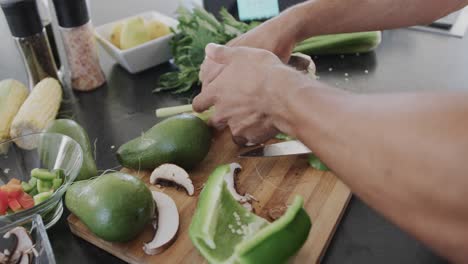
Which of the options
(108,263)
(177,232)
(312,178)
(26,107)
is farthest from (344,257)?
(26,107)

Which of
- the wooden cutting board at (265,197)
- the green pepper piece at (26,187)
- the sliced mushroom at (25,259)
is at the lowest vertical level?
the wooden cutting board at (265,197)

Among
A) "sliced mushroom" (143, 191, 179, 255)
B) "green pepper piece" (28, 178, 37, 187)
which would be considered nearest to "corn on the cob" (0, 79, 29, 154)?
"green pepper piece" (28, 178, 37, 187)

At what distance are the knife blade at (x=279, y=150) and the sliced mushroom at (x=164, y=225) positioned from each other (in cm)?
21

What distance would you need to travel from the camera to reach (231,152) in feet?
3.36

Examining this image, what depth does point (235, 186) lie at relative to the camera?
2.99ft

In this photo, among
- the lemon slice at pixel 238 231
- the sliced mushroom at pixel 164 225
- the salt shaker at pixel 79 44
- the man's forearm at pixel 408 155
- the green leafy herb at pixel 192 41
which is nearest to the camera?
the man's forearm at pixel 408 155

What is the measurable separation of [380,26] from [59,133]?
813mm

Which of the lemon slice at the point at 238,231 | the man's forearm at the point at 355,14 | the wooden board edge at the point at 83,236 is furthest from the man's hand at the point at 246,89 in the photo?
the wooden board edge at the point at 83,236

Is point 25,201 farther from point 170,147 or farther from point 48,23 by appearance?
point 48,23

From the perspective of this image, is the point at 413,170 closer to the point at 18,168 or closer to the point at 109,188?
the point at 109,188

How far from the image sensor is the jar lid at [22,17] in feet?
3.51

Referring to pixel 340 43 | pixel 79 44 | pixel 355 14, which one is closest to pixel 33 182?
pixel 79 44

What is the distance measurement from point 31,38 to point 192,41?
16.8 inches

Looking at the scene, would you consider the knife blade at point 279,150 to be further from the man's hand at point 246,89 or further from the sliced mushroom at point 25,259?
the sliced mushroom at point 25,259
